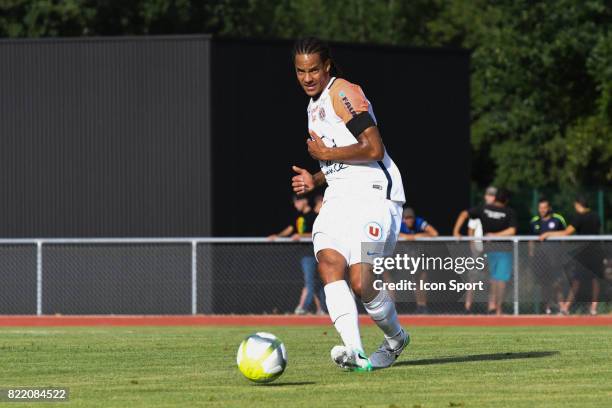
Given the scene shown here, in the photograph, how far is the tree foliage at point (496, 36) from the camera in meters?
34.5

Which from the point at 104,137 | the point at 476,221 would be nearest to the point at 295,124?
the point at 104,137

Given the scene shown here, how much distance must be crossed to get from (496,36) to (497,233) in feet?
50.8

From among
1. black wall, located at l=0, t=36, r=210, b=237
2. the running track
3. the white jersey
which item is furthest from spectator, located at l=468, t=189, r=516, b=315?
the white jersey

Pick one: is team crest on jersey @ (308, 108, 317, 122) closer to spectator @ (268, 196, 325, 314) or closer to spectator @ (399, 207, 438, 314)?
spectator @ (399, 207, 438, 314)

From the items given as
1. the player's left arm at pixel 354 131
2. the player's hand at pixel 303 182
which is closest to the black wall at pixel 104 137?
the player's hand at pixel 303 182

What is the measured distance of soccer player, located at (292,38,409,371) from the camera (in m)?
10.8

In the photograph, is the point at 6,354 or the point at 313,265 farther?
the point at 313,265

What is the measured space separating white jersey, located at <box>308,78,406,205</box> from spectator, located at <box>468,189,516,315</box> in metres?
12.5

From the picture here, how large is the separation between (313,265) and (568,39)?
1195 cm

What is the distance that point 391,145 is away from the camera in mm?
30281

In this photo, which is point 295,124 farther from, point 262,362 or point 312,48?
point 262,362

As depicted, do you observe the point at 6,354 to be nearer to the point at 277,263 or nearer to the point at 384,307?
the point at 384,307

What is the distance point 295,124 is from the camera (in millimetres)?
28969

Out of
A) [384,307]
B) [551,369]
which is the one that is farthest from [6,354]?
[551,369]
